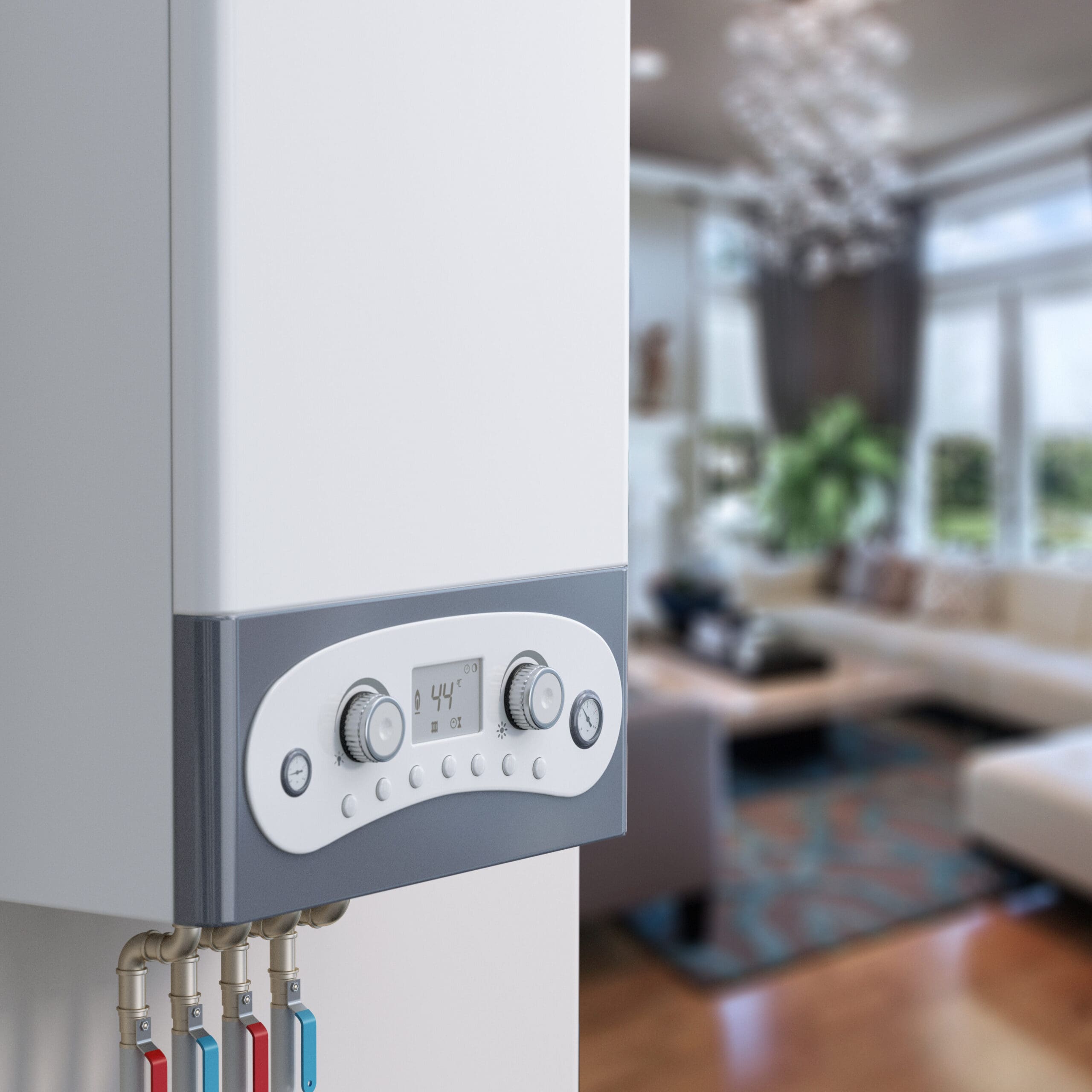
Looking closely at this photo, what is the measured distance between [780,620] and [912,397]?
1.88 m

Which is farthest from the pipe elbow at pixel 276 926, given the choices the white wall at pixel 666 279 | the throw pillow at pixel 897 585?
the white wall at pixel 666 279

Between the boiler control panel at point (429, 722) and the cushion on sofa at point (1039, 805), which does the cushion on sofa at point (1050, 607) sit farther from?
the boiler control panel at point (429, 722)

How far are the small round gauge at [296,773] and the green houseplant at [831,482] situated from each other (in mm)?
5904

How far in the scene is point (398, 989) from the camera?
708 mm

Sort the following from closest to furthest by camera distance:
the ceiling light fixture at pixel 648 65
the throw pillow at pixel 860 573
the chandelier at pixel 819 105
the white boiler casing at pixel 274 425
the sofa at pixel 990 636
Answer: the white boiler casing at pixel 274 425
the chandelier at pixel 819 105
the sofa at pixel 990 636
the ceiling light fixture at pixel 648 65
the throw pillow at pixel 860 573

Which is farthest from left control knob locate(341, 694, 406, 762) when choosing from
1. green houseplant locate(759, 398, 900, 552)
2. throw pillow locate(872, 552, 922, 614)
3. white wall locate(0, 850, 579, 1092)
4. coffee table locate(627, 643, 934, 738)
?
green houseplant locate(759, 398, 900, 552)

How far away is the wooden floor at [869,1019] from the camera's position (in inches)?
81.7

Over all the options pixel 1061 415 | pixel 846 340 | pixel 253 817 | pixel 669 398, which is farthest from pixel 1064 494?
pixel 253 817

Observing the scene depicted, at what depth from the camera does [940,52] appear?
14.3 ft

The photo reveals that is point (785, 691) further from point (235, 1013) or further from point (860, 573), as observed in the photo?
point (235, 1013)

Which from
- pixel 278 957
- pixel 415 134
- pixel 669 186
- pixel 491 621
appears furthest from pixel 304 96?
pixel 669 186

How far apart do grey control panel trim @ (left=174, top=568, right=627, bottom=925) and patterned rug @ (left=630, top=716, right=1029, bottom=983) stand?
7.01 ft

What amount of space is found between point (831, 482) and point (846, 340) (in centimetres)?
104

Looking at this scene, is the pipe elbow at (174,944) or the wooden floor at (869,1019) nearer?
the pipe elbow at (174,944)
